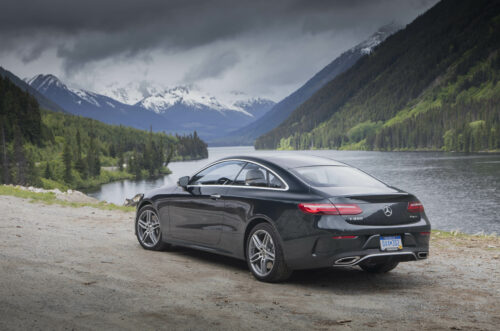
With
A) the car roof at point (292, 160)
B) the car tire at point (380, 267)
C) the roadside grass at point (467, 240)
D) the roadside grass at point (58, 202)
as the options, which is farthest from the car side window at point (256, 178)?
the roadside grass at point (58, 202)

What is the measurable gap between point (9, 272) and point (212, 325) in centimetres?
344

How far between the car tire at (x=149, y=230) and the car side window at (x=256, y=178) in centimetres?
223

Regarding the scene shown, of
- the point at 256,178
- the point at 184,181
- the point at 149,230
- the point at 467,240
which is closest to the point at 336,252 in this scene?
the point at 256,178

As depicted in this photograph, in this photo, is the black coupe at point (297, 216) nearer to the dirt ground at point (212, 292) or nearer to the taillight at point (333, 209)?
the taillight at point (333, 209)

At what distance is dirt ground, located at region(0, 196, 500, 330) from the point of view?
16.3 feet

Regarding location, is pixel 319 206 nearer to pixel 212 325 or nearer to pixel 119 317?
pixel 212 325

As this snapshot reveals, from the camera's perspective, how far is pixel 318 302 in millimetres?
5887

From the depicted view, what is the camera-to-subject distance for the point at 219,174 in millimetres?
8016

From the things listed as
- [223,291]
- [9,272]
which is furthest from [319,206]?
[9,272]

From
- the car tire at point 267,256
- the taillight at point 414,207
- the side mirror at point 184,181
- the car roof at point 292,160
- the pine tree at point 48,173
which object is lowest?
the pine tree at point 48,173

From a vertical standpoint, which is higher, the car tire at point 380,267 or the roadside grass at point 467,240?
the car tire at point 380,267

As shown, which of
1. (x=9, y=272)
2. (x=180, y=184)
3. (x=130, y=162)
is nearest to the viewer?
(x=9, y=272)

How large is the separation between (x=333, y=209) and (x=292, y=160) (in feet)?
4.76

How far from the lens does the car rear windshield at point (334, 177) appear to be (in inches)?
273
